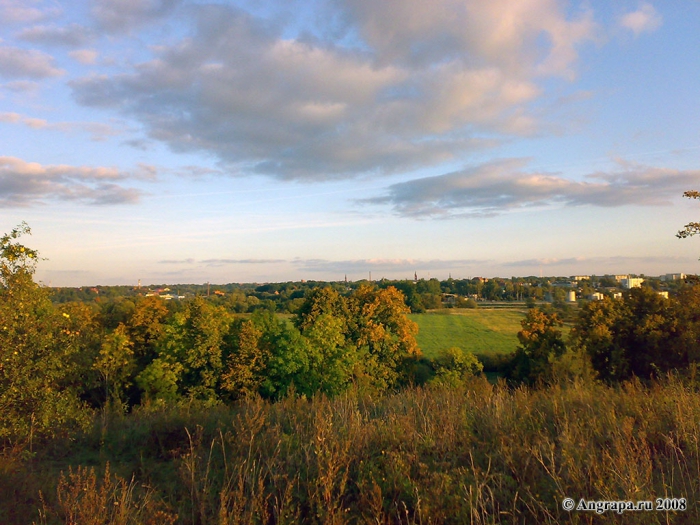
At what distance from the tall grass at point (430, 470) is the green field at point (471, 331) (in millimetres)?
43295

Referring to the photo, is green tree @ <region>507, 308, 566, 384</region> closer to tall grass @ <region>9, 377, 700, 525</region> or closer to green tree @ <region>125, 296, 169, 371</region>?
green tree @ <region>125, 296, 169, 371</region>

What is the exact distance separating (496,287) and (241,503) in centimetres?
10788

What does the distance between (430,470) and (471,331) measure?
215ft

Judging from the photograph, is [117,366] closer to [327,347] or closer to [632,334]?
[327,347]

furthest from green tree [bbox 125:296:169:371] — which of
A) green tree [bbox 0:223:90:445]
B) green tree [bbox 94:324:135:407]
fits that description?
green tree [bbox 0:223:90:445]

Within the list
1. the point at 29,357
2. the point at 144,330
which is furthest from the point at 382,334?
the point at 29,357

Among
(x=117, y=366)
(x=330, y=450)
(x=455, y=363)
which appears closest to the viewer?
(x=330, y=450)

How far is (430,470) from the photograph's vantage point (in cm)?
447

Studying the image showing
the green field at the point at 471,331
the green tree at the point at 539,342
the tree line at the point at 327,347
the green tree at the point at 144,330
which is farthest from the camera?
the green field at the point at 471,331

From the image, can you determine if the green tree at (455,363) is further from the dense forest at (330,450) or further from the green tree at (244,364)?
the dense forest at (330,450)

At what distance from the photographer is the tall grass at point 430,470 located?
3.79 meters

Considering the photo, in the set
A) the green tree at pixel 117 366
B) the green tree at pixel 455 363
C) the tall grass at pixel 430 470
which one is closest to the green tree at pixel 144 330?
the green tree at pixel 117 366

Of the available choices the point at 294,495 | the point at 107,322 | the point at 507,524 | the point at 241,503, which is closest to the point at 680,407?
the point at 507,524

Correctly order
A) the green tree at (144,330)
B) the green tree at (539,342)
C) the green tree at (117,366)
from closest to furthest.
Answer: the green tree at (117,366)
the green tree at (144,330)
the green tree at (539,342)
